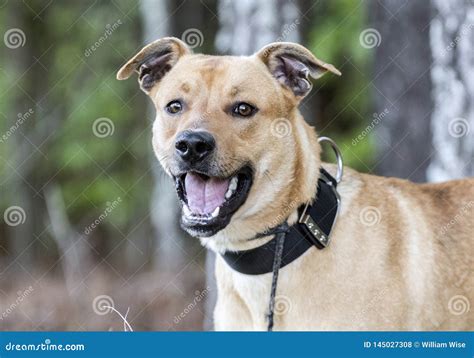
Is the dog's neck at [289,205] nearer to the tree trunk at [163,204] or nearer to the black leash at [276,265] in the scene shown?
the black leash at [276,265]

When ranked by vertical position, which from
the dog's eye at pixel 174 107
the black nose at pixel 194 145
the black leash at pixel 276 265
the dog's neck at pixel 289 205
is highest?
the dog's eye at pixel 174 107

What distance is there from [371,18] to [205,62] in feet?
10.0

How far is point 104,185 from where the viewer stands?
1174 cm

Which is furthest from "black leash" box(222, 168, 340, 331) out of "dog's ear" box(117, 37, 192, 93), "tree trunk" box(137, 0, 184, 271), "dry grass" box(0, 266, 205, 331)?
"tree trunk" box(137, 0, 184, 271)

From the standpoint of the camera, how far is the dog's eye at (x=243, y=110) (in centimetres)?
351

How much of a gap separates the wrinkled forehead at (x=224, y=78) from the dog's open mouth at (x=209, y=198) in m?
0.42

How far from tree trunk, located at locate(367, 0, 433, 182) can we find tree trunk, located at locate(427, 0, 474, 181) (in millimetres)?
99

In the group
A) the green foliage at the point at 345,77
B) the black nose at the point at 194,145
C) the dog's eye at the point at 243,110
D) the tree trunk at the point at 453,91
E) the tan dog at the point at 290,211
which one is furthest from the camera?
the green foliage at the point at 345,77

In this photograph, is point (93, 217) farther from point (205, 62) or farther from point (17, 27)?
point (205, 62)

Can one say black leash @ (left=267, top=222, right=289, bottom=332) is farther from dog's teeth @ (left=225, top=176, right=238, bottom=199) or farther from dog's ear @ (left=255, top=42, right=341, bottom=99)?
dog's ear @ (left=255, top=42, right=341, bottom=99)

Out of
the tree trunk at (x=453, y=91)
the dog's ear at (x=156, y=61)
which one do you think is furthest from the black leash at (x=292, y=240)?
the tree trunk at (x=453, y=91)

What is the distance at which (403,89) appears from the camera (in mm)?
5730

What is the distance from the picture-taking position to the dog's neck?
3.42 m

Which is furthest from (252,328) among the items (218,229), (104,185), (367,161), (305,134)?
(104,185)
